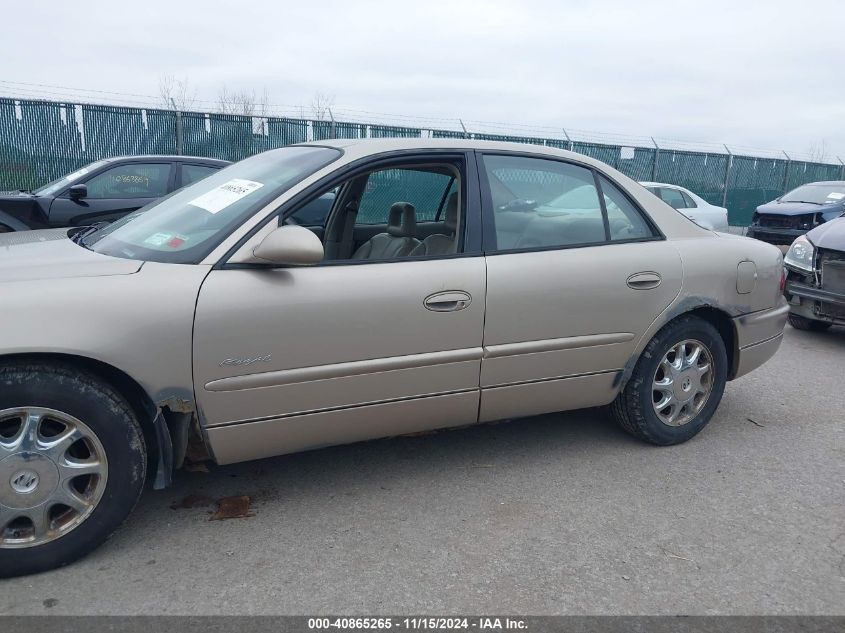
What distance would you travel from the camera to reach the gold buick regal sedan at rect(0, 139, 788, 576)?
8.50ft

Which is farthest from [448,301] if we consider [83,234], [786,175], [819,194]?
[786,175]

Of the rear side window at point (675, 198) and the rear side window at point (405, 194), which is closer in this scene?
the rear side window at point (405, 194)

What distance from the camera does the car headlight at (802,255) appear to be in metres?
6.72

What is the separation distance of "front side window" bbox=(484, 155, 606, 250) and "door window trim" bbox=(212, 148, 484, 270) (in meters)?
0.10

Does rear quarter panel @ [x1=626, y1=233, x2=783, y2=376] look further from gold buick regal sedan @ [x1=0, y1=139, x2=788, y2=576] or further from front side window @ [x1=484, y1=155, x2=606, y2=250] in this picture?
front side window @ [x1=484, y1=155, x2=606, y2=250]

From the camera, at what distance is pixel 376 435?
3.26 meters

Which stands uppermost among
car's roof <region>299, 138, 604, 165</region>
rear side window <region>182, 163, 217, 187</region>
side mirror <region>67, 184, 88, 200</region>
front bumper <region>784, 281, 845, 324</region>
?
car's roof <region>299, 138, 604, 165</region>

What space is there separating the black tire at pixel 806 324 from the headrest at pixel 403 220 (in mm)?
5043

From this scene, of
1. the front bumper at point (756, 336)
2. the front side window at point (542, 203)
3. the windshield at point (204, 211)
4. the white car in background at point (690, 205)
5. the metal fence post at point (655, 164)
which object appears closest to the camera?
the windshield at point (204, 211)

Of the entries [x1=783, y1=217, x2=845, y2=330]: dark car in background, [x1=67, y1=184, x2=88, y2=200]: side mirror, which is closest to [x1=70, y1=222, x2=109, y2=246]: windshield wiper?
[x1=67, y1=184, x2=88, y2=200]: side mirror

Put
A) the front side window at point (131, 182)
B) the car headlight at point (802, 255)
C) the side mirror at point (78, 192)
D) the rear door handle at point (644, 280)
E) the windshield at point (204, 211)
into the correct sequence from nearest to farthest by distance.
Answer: the windshield at point (204, 211) → the rear door handle at point (644, 280) → the car headlight at point (802, 255) → the side mirror at point (78, 192) → the front side window at point (131, 182)

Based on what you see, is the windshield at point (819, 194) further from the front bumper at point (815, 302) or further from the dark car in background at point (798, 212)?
the front bumper at point (815, 302)

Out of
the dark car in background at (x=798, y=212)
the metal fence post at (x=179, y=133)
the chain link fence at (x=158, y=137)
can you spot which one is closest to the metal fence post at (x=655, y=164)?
the chain link fence at (x=158, y=137)

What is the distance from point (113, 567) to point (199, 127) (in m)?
13.1
